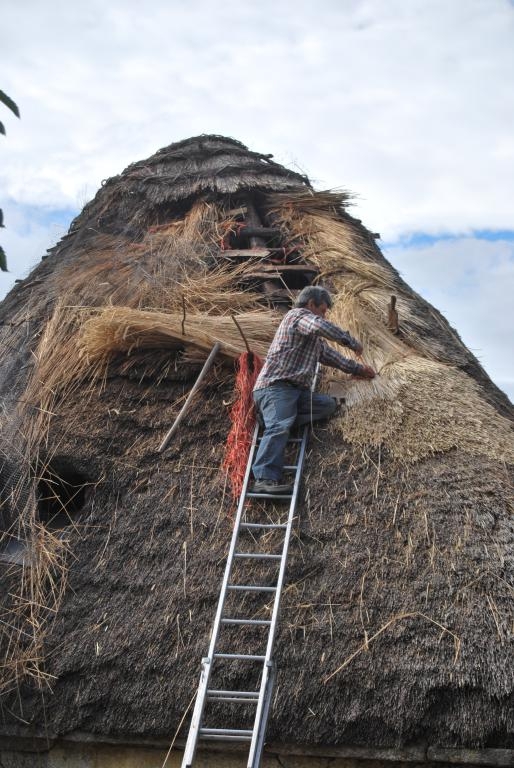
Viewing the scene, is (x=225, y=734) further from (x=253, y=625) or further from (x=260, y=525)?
(x=260, y=525)

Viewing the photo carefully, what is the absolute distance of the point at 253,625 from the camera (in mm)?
4770

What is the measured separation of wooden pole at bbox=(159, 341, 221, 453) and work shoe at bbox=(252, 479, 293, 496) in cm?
67

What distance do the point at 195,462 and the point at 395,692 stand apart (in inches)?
72.3

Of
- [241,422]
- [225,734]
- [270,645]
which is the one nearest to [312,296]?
[241,422]

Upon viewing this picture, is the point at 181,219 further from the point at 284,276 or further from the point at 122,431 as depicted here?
the point at 122,431

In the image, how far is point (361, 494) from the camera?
5.14 m

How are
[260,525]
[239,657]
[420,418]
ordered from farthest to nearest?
[420,418], [260,525], [239,657]

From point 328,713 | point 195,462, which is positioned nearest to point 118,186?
point 195,462

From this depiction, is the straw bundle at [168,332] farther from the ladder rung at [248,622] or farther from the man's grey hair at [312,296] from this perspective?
the ladder rung at [248,622]

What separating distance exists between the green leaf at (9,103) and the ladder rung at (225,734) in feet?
9.55

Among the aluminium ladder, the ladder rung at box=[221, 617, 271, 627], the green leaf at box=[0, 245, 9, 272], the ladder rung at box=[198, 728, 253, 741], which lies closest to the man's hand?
the aluminium ladder

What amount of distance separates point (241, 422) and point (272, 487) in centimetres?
59

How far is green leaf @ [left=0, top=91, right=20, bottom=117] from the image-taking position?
2646mm

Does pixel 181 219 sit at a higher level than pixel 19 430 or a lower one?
higher
